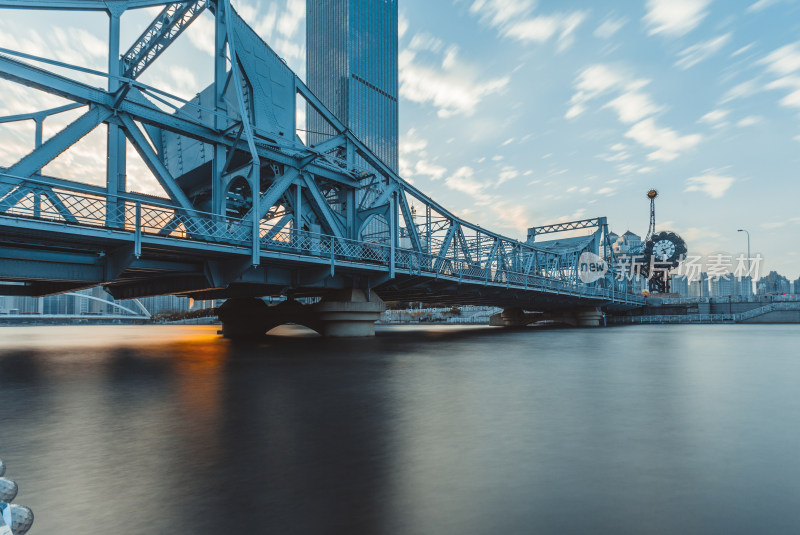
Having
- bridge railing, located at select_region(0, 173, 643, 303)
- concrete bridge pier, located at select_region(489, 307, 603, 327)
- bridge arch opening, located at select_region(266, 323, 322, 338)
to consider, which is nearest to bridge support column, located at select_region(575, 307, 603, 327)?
concrete bridge pier, located at select_region(489, 307, 603, 327)

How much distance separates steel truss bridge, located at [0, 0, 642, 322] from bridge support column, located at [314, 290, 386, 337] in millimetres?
1021

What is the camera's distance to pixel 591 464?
17.4 feet

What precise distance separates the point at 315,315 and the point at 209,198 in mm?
13566

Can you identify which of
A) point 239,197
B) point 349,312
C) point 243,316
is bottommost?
point 243,316

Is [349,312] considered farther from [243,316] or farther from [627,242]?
[627,242]

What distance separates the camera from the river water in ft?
13.0

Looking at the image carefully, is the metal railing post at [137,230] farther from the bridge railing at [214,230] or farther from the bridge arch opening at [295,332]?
the bridge arch opening at [295,332]

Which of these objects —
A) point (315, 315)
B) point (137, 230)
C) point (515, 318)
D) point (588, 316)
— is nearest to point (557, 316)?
point (588, 316)

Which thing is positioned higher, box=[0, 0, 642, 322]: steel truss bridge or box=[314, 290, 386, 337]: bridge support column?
box=[0, 0, 642, 322]: steel truss bridge

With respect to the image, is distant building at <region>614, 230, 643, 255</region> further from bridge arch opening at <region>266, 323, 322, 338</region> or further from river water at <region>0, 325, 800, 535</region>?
river water at <region>0, 325, 800, 535</region>

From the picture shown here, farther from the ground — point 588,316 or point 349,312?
point 349,312

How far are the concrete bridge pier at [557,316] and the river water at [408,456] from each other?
55711 millimetres

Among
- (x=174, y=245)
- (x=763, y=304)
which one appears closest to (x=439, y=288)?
(x=174, y=245)

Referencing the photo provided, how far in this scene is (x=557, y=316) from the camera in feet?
220
